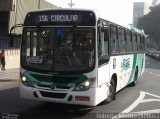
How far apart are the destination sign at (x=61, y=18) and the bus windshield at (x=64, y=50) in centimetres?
17

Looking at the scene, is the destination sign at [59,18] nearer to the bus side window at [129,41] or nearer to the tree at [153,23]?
the bus side window at [129,41]

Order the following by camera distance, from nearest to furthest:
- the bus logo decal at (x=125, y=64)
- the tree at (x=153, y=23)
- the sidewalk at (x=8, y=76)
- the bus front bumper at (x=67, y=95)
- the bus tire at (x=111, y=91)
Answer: the bus front bumper at (x=67, y=95), the bus tire at (x=111, y=91), the bus logo decal at (x=125, y=64), the sidewalk at (x=8, y=76), the tree at (x=153, y=23)

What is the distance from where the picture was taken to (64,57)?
1052 centimetres

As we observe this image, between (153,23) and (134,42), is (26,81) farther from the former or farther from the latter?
(153,23)

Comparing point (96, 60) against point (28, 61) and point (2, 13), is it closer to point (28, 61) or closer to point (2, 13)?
point (28, 61)

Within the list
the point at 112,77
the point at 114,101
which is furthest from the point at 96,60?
the point at 114,101

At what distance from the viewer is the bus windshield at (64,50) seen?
1048 cm

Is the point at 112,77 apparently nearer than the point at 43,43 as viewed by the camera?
No

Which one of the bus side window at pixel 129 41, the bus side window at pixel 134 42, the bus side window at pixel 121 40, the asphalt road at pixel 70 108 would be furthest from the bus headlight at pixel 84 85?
the bus side window at pixel 134 42

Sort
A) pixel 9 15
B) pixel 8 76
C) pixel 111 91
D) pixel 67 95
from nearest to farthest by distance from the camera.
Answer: pixel 67 95 < pixel 111 91 < pixel 8 76 < pixel 9 15

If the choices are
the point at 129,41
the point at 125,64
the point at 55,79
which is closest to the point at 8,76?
the point at 129,41

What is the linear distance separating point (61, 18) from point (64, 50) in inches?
35.9

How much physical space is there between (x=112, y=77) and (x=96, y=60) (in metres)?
2.43

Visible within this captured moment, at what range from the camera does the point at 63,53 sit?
10.6 metres
